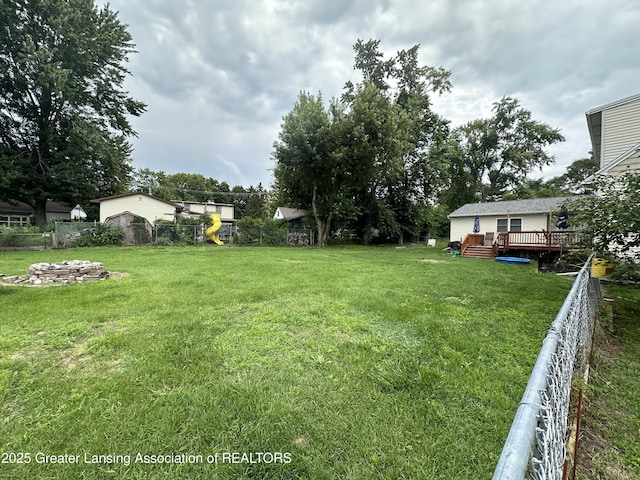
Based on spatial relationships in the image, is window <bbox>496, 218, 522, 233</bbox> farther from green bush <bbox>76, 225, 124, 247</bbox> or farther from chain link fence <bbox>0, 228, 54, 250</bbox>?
chain link fence <bbox>0, 228, 54, 250</bbox>

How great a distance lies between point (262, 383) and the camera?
2.30 meters

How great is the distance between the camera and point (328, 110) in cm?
1664

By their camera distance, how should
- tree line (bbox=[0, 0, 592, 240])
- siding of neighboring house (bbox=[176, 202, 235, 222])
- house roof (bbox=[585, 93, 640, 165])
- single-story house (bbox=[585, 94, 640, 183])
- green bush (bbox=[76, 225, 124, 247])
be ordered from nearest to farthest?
single-story house (bbox=[585, 94, 640, 183])
house roof (bbox=[585, 93, 640, 165])
green bush (bbox=[76, 225, 124, 247])
tree line (bbox=[0, 0, 592, 240])
siding of neighboring house (bbox=[176, 202, 235, 222])

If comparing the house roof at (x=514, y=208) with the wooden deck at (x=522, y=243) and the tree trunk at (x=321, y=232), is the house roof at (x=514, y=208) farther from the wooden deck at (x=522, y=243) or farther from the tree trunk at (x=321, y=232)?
A: the tree trunk at (x=321, y=232)

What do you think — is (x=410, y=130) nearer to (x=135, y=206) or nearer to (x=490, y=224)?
(x=490, y=224)

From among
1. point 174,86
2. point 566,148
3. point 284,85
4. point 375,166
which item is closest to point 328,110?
point 284,85

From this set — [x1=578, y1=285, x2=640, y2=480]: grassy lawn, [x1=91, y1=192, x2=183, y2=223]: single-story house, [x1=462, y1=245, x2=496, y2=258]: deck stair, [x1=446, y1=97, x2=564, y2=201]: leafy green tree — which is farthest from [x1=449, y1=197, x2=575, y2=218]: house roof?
[x1=91, y1=192, x2=183, y2=223]: single-story house

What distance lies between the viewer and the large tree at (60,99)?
1541 centimetres

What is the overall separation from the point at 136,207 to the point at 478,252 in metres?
21.5

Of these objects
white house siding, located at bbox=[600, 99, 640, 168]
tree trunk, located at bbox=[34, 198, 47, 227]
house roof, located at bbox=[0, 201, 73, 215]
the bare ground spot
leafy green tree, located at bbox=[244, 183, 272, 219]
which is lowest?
the bare ground spot

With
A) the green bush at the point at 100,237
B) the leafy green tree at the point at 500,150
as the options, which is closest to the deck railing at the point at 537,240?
the leafy green tree at the point at 500,150

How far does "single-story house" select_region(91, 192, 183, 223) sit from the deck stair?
62.3 feet

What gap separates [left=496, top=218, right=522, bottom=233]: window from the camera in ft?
51.4

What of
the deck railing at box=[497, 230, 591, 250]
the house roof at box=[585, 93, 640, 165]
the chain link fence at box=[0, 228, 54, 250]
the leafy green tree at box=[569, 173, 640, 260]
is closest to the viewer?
the leafy green tree at box=[569, 173, 640, 260]
